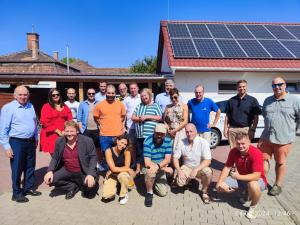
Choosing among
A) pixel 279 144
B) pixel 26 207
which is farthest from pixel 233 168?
pixel 26 207

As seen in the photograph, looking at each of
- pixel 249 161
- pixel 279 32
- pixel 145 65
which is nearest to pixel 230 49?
pixel 279 32

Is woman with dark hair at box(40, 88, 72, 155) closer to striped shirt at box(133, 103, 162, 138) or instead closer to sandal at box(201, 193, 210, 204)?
striped shirt at box(133, 103, 162, 138)

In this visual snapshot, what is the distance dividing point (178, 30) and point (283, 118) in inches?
363

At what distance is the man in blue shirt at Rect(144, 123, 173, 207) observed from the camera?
14.3 ft

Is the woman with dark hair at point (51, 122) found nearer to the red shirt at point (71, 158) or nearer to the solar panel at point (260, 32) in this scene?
the red shirt at point (71, 158)

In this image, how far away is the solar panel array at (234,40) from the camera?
10531 mm

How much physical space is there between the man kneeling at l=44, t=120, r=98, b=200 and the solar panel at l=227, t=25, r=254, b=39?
9.66 metres

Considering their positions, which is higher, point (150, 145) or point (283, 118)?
point (283, 118)

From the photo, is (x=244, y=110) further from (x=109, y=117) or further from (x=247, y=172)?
(x=109, y=117)

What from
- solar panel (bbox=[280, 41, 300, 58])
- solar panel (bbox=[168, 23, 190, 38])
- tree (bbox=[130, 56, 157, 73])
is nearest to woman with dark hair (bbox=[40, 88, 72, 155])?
solar panel (bbox=[168, 23, 190, 38])

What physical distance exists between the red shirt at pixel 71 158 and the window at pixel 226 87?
7.55 m

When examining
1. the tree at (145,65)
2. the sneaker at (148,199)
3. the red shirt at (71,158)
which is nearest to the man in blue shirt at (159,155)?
the sneaker at (148,199)

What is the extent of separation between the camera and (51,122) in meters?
4.90

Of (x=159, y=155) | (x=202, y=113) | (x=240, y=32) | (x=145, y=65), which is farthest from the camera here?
(x=145, y=65)
